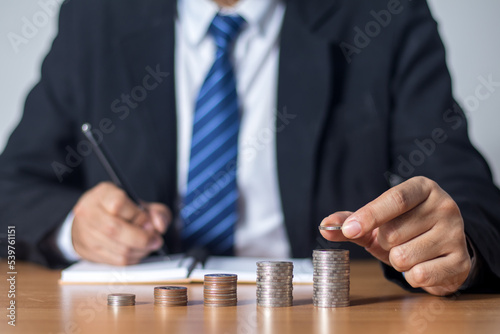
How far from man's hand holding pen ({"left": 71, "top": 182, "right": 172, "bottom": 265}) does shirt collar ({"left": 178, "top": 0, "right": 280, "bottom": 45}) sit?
0.85 meters

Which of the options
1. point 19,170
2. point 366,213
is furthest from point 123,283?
point 19,170

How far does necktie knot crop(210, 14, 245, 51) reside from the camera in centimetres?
224

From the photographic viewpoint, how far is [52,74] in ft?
7.64

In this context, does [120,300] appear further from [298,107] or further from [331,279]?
[298,107]

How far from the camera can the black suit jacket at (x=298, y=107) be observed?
6.93ft

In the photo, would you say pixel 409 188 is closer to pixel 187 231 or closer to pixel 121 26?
pixel 187 231

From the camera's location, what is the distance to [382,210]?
3.67ft

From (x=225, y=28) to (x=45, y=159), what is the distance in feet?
2.77

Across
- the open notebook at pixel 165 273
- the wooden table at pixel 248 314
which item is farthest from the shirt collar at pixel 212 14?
the wooden table at pixel 248 314

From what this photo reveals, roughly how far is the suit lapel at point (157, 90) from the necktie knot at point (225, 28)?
6.6 inches

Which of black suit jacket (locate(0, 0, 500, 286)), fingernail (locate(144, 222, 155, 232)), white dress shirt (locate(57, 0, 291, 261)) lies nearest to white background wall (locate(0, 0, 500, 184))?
black suit jacket (locate(0, 0, 500, 286))

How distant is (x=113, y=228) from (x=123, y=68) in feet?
2.73

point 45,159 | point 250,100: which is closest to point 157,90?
point 250,100

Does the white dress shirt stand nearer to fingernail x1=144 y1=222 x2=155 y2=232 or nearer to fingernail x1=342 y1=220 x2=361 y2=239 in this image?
fingernail x1=144 y1=222 x2=155 y2=232
